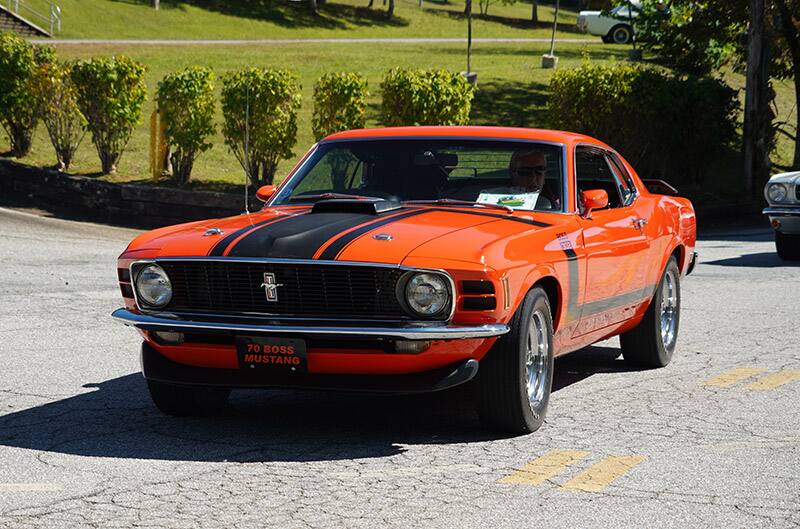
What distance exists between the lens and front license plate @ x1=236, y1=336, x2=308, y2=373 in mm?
6215

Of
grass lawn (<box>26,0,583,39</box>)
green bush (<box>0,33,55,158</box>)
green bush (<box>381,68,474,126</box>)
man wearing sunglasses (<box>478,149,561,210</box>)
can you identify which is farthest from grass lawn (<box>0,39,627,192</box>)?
man wearing sunglasses (<box>478,149,561,210</box>)

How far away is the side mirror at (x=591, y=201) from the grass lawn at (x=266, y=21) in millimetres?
44505

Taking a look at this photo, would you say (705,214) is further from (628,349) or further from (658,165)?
(628,349)

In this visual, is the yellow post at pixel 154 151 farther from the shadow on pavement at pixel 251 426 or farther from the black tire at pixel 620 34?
the black tire at pixel 620 34

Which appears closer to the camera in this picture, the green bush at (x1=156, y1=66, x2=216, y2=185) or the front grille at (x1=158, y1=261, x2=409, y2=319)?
the front grille at (x1=158, y1=261, x2=409, y2=319)

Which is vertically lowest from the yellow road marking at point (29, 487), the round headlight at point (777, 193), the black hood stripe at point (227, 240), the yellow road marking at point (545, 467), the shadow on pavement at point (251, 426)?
the shadow on pavement at point (251, 426)

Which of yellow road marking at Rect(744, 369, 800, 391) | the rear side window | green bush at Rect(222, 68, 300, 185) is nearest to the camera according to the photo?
yellow road marking at Rect(744, 369, 800, 391)

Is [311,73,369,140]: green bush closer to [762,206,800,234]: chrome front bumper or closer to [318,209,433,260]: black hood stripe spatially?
[762,206,800,234]: chrome front bumper

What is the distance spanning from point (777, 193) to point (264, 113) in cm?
776

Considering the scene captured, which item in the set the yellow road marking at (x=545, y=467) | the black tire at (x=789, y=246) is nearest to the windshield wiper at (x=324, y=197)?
the yellow road marking at (x=545, y=467)

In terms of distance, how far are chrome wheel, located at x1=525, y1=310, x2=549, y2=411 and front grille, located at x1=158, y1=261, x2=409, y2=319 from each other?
0.86 metres

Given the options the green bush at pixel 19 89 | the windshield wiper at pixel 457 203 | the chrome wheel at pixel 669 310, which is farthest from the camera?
the green bush at pixel 19 89

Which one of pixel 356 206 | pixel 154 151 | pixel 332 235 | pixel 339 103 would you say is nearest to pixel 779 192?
pixel 339 103

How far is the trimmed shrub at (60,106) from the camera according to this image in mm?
21109
